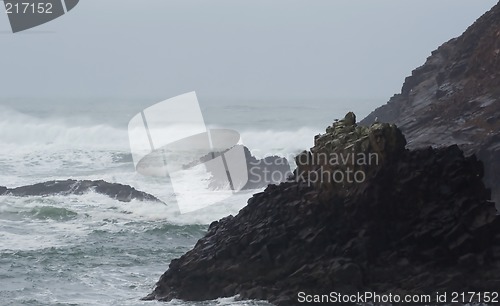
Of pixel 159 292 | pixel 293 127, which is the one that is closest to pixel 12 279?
pixel 159 292

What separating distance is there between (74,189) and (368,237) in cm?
1980

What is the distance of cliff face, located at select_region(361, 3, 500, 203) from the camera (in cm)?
2575

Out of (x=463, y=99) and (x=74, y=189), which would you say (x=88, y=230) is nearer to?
(x=74, y=189)

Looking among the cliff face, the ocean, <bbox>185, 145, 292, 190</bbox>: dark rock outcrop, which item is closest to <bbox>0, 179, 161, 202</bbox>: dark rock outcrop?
the ocean

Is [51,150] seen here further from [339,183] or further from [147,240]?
[339,183]

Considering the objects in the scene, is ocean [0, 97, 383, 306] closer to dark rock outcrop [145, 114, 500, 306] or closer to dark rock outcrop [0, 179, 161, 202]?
dark rock outcrop [0, 179, 161, 202]

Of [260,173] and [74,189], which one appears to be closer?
[74,189]

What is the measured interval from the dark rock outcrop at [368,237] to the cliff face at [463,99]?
5.94m

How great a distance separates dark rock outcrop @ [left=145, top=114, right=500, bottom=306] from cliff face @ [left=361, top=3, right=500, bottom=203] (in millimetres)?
5936

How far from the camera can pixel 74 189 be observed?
36062 millimetres

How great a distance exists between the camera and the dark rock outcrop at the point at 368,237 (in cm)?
1852

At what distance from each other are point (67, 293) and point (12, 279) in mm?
2147

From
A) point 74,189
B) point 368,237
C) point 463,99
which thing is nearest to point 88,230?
point 74,189

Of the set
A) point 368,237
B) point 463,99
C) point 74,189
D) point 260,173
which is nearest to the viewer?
point 368,237
